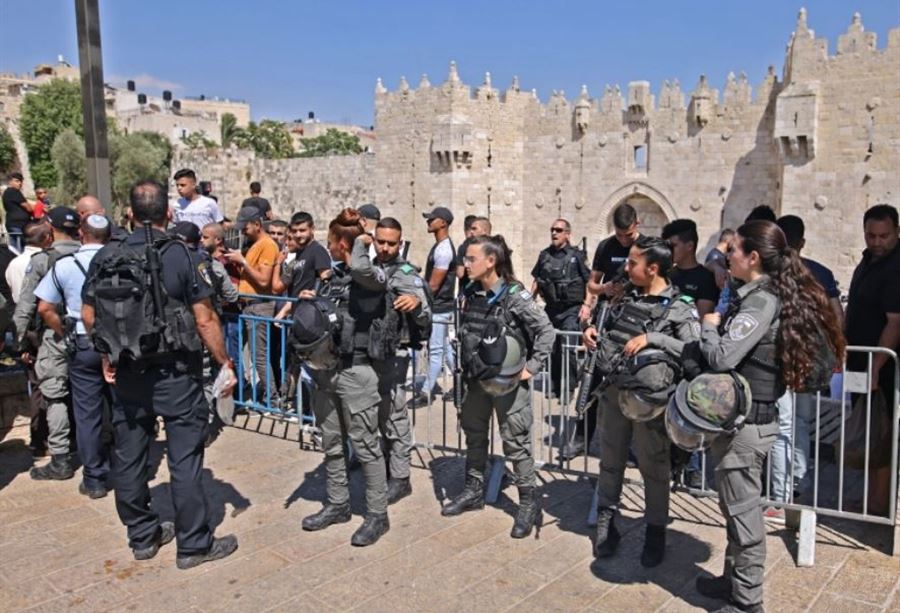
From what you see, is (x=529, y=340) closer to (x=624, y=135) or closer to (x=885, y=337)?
(x=885, y=337)

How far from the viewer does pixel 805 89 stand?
56.6ft

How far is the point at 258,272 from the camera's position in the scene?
6477 mm

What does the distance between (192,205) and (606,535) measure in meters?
4.88

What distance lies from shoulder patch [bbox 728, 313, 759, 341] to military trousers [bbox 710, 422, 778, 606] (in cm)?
42

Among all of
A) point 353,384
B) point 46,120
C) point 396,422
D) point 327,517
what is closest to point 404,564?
point 327,517

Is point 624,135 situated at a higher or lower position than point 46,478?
higher

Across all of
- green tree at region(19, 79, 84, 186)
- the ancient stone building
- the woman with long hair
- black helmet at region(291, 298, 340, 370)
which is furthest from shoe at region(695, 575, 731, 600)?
green tree at region(19, 79, 84, 186)

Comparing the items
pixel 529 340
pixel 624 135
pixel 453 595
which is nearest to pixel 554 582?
pixel 453 595

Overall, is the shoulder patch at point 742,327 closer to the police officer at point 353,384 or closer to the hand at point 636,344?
the hand at point 636,344

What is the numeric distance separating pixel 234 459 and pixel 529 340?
260 cm

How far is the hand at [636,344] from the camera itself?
3.39m

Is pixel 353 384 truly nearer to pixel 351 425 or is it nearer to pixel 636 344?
pixel 351 425

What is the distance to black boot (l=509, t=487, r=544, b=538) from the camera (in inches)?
159

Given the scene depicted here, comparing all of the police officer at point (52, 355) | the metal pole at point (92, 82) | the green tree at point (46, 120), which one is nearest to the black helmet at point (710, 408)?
the police officer at point (52, 355)
